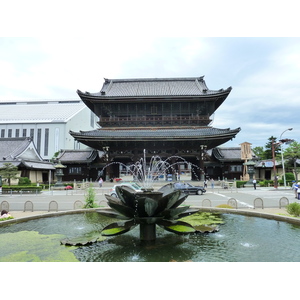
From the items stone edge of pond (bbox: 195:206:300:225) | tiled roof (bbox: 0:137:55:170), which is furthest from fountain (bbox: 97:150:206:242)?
tiled roof (bbox: 0:137:55:170)

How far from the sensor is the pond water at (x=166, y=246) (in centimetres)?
582

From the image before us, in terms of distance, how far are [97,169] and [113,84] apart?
1638 centimetres

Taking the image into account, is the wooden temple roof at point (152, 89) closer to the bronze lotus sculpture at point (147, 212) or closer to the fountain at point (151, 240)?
the fountain at point (151, 240)

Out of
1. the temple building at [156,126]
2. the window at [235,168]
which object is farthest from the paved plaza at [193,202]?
the window at [235,168]

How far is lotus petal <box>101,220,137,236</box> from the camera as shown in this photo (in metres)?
6.52

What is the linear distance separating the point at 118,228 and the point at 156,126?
101 ft

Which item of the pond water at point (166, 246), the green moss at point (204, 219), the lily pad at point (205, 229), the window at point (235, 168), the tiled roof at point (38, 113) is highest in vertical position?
the tiled roof at point (38, 113)

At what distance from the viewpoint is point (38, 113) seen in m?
84.2

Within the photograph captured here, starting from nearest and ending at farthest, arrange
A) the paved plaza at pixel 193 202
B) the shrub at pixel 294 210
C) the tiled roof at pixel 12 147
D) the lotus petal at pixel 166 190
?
the lotus petal at pixel 166 190
the shrub at pixel 294 210
the paved plaza at pixel 193 202
the tiled roof at pixel 12 147

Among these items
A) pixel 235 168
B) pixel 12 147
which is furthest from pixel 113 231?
pixel 12 147

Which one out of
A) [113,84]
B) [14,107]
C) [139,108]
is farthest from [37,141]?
[139,108]

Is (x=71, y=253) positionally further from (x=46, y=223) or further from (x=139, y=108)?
(x=139, y=108)

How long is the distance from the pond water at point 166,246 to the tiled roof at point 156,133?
24028 mm

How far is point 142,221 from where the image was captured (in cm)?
667
